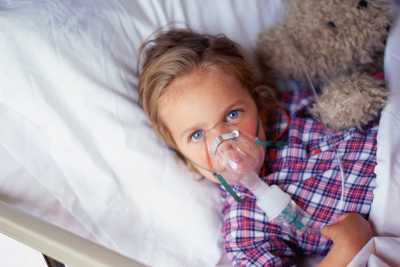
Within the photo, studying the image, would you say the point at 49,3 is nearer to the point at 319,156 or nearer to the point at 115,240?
the point at 115,240

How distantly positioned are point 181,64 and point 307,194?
→ 41 cm

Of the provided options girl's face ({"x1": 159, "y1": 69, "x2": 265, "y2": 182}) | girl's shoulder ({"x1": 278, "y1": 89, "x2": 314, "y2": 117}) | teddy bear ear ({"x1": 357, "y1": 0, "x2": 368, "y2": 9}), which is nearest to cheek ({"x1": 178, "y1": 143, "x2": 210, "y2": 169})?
girl's face ({"x1": 159, "y1": 69, "x2": 265, "y2": 182})

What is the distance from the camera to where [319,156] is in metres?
1.10

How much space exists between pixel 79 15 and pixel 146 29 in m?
0.17

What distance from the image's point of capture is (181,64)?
3.40ft

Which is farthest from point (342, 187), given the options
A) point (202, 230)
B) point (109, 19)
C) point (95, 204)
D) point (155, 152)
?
point (109, 19)

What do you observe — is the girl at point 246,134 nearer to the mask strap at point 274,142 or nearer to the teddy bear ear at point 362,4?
the mask strap at point 274,142

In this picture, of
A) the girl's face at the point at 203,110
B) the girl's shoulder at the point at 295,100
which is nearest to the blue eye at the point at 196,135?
the girl's face at the point at 203,110

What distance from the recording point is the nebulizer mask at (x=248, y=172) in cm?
97

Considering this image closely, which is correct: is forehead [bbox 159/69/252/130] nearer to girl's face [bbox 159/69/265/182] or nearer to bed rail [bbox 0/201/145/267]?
girl's face [bbox 159/69/265/182]

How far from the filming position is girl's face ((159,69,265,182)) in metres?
1.01

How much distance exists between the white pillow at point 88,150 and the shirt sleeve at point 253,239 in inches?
2.0

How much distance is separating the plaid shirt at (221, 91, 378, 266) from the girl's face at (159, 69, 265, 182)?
0.13 meters

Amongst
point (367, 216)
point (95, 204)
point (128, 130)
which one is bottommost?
point (367, 216)
